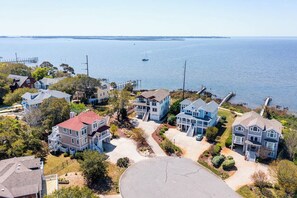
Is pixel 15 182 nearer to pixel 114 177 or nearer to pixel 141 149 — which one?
pixel 114 177

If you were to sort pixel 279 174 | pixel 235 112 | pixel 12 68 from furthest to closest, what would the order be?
pixel 12 68 → pixel 235 112 → pixel 279 174

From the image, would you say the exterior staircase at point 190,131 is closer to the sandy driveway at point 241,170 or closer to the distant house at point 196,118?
the distant house at point 196,118

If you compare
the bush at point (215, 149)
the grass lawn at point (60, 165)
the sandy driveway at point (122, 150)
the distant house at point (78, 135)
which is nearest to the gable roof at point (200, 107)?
the bush at point (215, 149)

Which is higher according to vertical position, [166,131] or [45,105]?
[45,105]

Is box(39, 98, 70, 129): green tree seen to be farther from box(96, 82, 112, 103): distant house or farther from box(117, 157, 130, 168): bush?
box(96, 82, 112, 103): distant house

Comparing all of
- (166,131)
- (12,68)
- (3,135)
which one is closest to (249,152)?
(166,131)

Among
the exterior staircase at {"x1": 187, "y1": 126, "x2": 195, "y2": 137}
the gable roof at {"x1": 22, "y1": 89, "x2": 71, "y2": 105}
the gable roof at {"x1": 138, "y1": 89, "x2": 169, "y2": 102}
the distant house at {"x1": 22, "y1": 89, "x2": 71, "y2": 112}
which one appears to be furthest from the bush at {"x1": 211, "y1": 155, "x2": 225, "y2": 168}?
the gable roof at {"x1": 22, "y1": 89, "x2": 71, "y2": 105}

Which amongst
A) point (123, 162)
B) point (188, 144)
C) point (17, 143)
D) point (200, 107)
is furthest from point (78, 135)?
point (200, 107)
